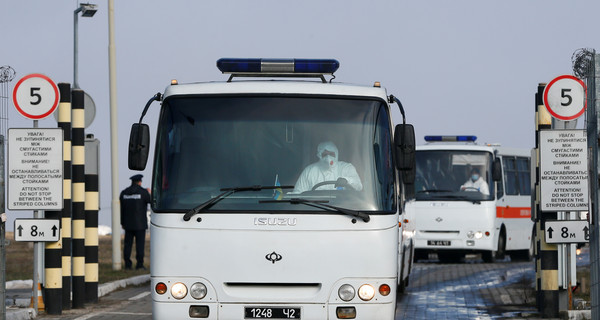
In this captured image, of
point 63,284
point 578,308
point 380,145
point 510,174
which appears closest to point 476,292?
point 578,308

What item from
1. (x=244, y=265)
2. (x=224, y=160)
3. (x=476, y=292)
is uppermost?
(x=224, y=160)

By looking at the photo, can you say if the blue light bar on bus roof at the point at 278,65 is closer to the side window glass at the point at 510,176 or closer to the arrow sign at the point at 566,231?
the arrow sign at the point at 566,231

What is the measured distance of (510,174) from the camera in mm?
32500

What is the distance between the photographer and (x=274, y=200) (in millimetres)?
10398

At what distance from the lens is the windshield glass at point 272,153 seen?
34.3ft

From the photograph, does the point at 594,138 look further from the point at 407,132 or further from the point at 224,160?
the point at 224,160

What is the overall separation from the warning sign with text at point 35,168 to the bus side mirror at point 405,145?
5.47 metres

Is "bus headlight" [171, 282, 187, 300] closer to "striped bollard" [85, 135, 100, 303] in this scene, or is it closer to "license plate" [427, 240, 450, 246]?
"striped bollard" [85, 135, 100, 303]

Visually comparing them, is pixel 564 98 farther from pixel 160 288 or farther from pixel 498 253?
pixel 498 253

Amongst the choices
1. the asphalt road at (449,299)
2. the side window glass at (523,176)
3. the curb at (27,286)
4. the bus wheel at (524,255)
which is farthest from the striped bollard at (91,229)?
the bus wheel at (524,255)

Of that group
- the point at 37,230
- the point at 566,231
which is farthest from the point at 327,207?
the point at 37,230

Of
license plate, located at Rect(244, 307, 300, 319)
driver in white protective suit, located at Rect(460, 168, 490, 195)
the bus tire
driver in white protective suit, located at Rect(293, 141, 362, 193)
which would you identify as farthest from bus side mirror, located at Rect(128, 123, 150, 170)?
the bus tire

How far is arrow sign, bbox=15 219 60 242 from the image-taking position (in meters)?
14.9

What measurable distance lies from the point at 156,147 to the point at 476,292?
10194 mm
